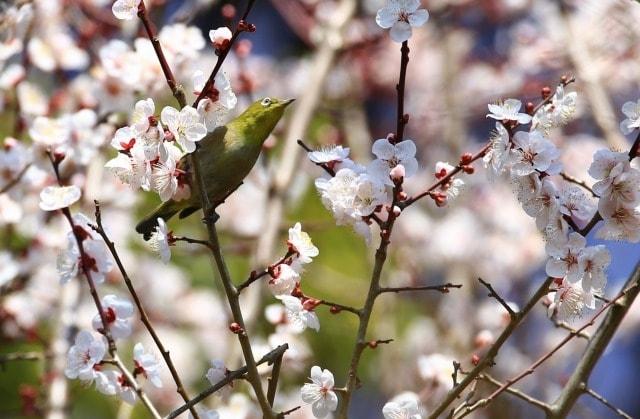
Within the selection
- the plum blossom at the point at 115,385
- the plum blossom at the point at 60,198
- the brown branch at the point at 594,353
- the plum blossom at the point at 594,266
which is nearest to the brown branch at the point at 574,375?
the brown branch at the point at 594,353

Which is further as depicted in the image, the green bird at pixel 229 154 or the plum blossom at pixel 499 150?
the green bird at pixel 229 154

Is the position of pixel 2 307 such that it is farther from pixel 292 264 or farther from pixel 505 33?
pixel 505 33

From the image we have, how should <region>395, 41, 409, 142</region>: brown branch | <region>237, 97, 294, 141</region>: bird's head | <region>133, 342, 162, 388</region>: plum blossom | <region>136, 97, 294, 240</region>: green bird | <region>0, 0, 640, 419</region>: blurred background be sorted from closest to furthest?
<region>395, 41, 409, 142</region>: brown branch
<region>133, 342, 162, 388</region>: plum blossom
<region>136, 97, 294, 240</region>: green bird
<region>237, 97, 294, 141</region>: bird's head
<region>0, 0, 640, 419</region>: blurred background

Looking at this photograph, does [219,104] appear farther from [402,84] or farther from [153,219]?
[153,219]

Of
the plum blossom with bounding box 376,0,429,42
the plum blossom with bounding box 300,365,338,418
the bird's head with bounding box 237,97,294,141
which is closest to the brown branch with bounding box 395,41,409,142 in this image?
the plum blossom with bounding box 376,0,429,42

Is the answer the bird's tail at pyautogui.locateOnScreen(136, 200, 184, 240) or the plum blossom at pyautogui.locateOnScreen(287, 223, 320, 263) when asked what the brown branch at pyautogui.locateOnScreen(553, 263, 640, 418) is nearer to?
the plum blossom at pyautogui.locateOnScreen(287, 223, 320, 263)

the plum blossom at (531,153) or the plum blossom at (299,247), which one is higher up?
the plum blossom at (531,153)

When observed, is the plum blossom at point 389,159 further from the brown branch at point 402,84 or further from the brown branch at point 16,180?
the brown branch at point 16,180
